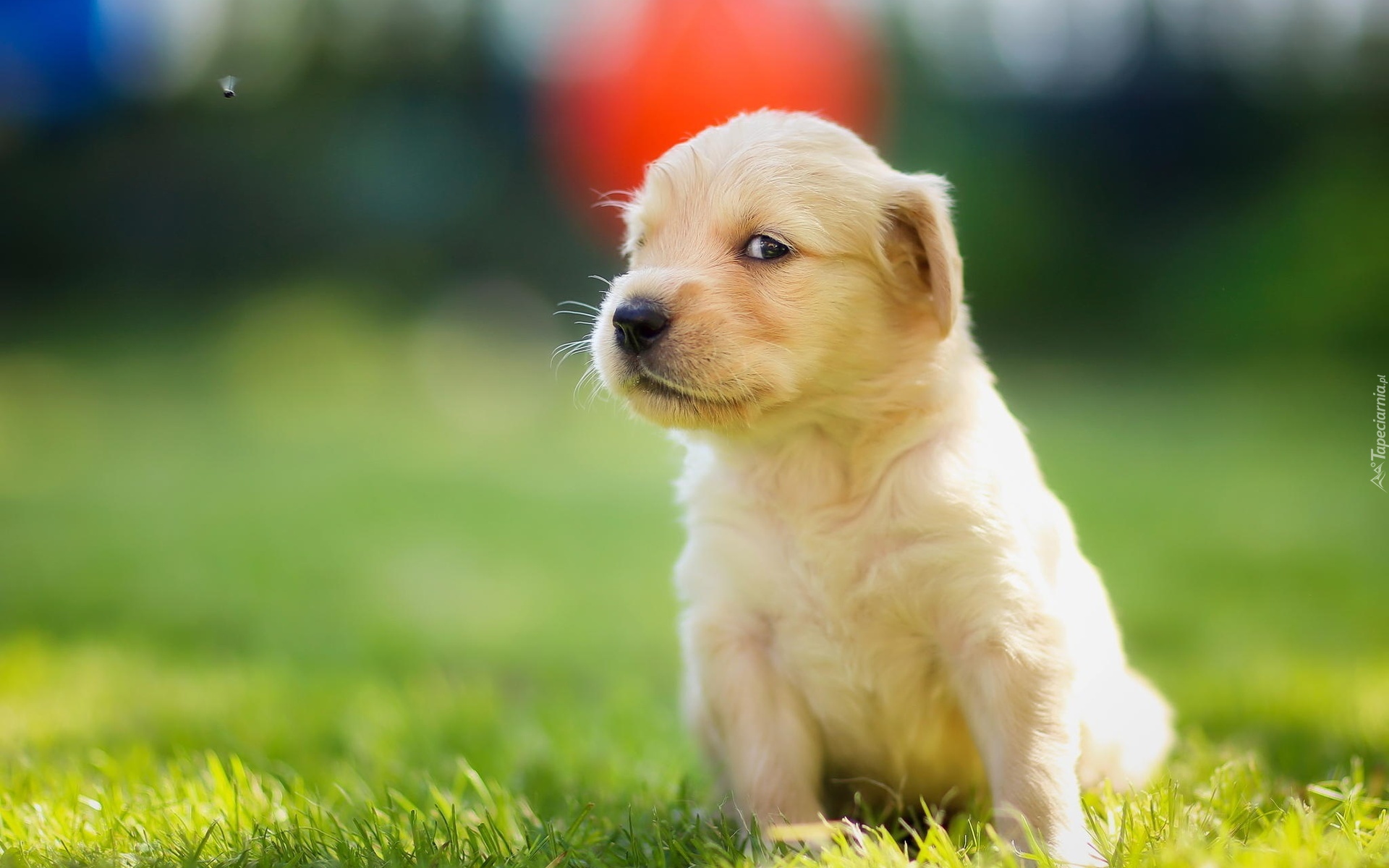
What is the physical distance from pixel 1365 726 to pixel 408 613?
4.74m

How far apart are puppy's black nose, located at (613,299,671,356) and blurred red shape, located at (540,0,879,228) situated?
9457 millimetres

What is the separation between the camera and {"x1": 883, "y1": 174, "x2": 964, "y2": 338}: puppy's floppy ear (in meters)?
2.82

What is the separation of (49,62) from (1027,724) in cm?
1225

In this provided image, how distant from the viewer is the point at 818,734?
2.98m

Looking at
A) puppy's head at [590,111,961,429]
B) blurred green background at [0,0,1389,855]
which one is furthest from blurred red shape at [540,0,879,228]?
puppy's head at [590,111,961,429]

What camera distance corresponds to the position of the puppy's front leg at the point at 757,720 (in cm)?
283

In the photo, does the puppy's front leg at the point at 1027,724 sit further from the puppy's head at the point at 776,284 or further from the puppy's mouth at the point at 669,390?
the puppy's mouth at the point at 669,390

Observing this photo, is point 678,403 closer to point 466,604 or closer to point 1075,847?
point 1075,847

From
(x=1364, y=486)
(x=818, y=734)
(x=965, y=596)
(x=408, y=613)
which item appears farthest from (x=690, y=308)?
(x=1364, y=486)

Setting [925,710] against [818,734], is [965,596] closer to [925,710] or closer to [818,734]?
[925,710]

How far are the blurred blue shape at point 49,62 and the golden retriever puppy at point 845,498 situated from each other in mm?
9044

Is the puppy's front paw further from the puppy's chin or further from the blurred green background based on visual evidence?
the blurred green background

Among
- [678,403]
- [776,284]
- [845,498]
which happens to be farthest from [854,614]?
[776,284]

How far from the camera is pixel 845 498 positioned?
285cm
